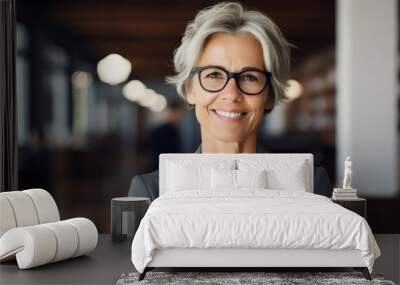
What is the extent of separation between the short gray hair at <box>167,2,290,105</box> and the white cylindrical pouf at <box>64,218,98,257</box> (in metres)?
2.01

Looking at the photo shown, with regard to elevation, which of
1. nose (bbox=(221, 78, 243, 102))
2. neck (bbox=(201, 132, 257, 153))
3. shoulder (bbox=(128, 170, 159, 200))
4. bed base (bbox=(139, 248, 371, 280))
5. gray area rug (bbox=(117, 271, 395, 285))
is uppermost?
nose (bbox=(221, 78, 243, 102))

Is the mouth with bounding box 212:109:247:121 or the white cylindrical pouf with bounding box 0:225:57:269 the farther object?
the mouth with bounding box 212:109:247:121

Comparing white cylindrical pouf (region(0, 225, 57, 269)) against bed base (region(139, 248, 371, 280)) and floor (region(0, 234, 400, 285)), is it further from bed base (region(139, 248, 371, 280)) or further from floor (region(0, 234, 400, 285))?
bed base (region(139, 248, 371, 280))

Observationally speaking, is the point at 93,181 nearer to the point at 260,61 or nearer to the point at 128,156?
the point at 128,156

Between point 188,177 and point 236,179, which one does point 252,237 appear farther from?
point 188,177

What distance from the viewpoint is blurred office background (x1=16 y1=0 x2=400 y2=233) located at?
289 inches

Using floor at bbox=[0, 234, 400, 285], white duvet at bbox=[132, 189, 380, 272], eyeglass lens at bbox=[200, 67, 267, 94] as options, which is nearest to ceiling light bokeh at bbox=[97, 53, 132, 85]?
eyeglass lens at bbox=[200, 67, 267, 94]

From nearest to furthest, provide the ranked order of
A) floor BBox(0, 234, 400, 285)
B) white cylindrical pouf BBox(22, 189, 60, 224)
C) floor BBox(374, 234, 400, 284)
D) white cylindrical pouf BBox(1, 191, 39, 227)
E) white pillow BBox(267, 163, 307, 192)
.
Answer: floor BBox(0, 234, 400, 285)
floor BBox(374, 234, 400, 284)
white cylindrical pouf BBox(1, 191, 39, 227)
white cylindrical pouf BBox(22, 189, 60, 224)
white pillow BBox(267, 163, 307, 192)

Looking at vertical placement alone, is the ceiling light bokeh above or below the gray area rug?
above

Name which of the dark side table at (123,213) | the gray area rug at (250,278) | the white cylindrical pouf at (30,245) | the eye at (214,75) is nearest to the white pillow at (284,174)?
the eye at (214,75)

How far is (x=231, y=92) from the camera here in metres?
7.18

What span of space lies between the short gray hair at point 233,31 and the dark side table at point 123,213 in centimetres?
130

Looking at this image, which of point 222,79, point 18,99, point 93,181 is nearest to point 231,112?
point 222,79

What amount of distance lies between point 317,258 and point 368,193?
2579mm
